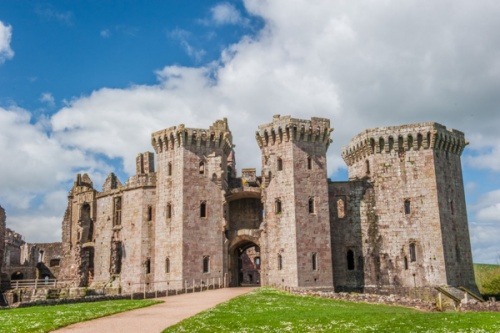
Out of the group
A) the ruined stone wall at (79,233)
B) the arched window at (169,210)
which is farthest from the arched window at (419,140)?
the ruined stone wall at (79,233)

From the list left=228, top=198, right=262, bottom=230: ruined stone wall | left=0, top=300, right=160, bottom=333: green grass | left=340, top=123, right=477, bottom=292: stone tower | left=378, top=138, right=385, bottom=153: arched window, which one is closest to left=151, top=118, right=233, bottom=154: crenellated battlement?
left=228, top=198, right=262, bottom=230: ruined stone wall

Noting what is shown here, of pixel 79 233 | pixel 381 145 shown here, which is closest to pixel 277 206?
pixel 381 145

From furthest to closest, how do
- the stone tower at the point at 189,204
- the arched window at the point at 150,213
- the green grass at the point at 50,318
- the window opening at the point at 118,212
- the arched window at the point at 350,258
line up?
the window opening at the point at 118,212
the arched window at the point at 150,213
the arched window at the point at 350,258
the stone tower at the point at 189,204
the green grass at the point at 50,318

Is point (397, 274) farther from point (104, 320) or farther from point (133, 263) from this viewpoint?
point (104, 320)

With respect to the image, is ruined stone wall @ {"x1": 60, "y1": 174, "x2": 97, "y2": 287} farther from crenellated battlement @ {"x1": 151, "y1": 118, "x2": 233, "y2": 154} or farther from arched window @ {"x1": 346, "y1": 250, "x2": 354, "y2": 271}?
arched window @ {"x1": 346, "y1": 250, "x2": 354, "y2": 271}

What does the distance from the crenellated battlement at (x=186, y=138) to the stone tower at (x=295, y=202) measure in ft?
12.3

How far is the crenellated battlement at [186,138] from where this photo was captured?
46156mm

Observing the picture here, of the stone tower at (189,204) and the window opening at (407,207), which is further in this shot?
the stone tower at (189,204)

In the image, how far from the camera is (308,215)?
139 ft

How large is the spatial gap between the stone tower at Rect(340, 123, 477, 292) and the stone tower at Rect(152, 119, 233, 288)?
36.2ft

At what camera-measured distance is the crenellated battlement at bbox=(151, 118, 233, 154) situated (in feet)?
151

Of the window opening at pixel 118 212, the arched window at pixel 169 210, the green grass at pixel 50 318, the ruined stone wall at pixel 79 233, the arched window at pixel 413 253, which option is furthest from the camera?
A: the ruined stone wall at pixel 79 233

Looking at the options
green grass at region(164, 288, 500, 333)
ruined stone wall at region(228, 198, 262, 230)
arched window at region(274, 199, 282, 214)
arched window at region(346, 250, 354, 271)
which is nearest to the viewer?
green grass at region(164, 288, 500, 333)

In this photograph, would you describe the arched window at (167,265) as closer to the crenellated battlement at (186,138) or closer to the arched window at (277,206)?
the crenellated battlement at (186,138)
